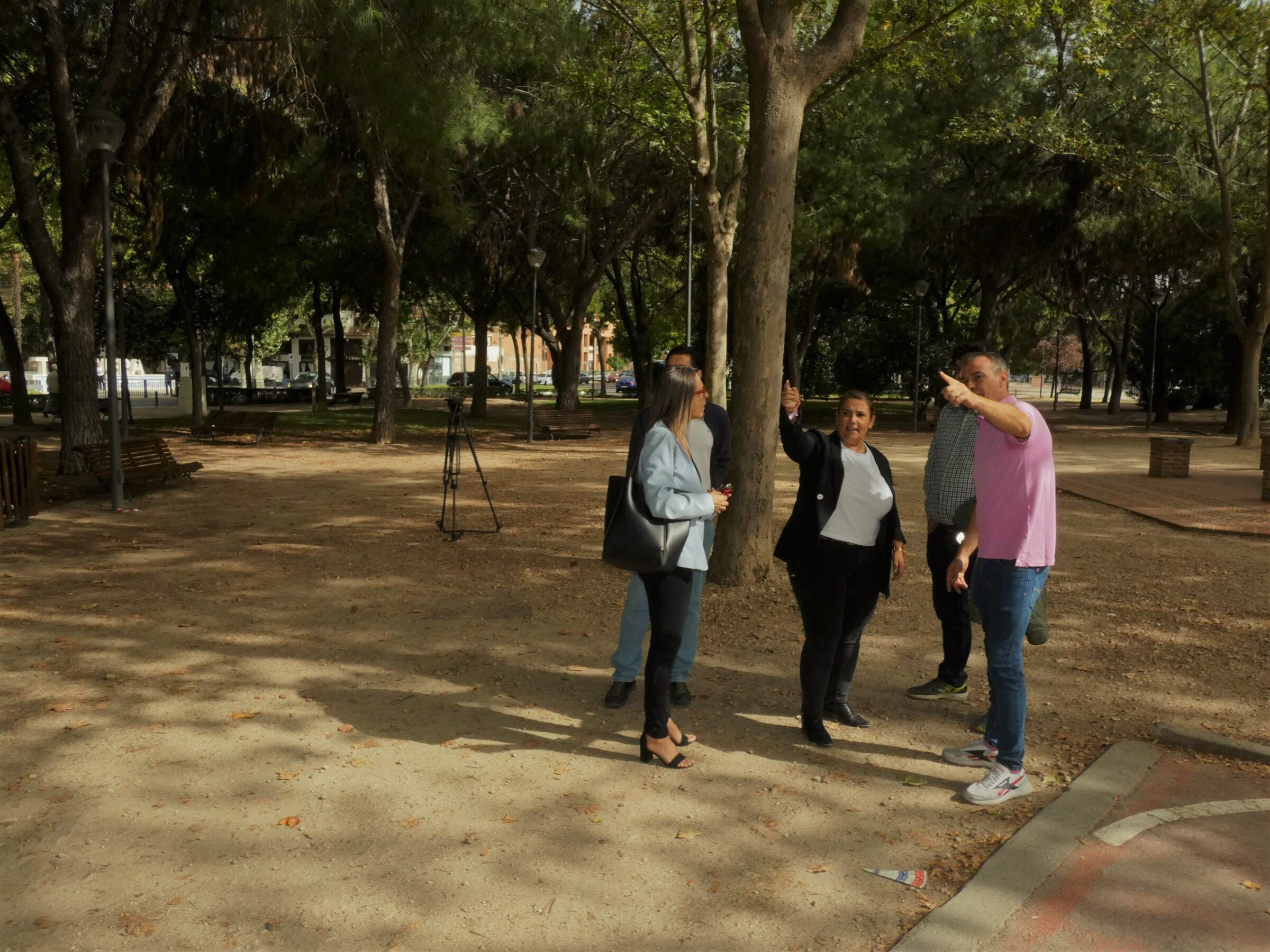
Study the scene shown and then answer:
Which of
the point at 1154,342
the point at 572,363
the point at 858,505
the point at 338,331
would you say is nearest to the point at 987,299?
the point at 1154,342

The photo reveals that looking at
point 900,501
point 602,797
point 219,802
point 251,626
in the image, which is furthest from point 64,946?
point 900,501

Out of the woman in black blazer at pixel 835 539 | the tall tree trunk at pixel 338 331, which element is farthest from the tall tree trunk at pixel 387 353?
the woman in black blazer at pixel 835 539

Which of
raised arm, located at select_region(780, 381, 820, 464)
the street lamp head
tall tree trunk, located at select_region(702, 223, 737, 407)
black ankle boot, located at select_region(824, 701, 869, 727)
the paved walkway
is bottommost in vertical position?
the paved walkway

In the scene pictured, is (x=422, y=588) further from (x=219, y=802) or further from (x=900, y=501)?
(x=900, y=501)

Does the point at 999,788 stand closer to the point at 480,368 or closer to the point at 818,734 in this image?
the point at 818,734

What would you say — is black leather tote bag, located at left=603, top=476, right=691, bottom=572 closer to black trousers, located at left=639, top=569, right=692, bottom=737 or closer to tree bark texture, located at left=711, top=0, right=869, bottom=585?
black trousers, located at left=639, top=569, right=692, bottom=737

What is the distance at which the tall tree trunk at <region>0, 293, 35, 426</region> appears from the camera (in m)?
25.2

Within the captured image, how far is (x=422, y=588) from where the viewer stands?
8320 millimetres

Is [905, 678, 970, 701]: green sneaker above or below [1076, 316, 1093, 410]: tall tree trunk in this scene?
below

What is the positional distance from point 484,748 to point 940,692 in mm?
2409

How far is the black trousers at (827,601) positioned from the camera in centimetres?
Result: 477

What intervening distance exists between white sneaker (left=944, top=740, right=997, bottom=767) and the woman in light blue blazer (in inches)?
45.4

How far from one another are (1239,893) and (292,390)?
4834cm

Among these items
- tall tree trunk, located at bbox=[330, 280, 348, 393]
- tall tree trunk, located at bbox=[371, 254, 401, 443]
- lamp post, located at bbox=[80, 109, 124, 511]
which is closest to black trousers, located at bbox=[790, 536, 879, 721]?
lamp post, located at bbox=[80, 109, 124, 511]
